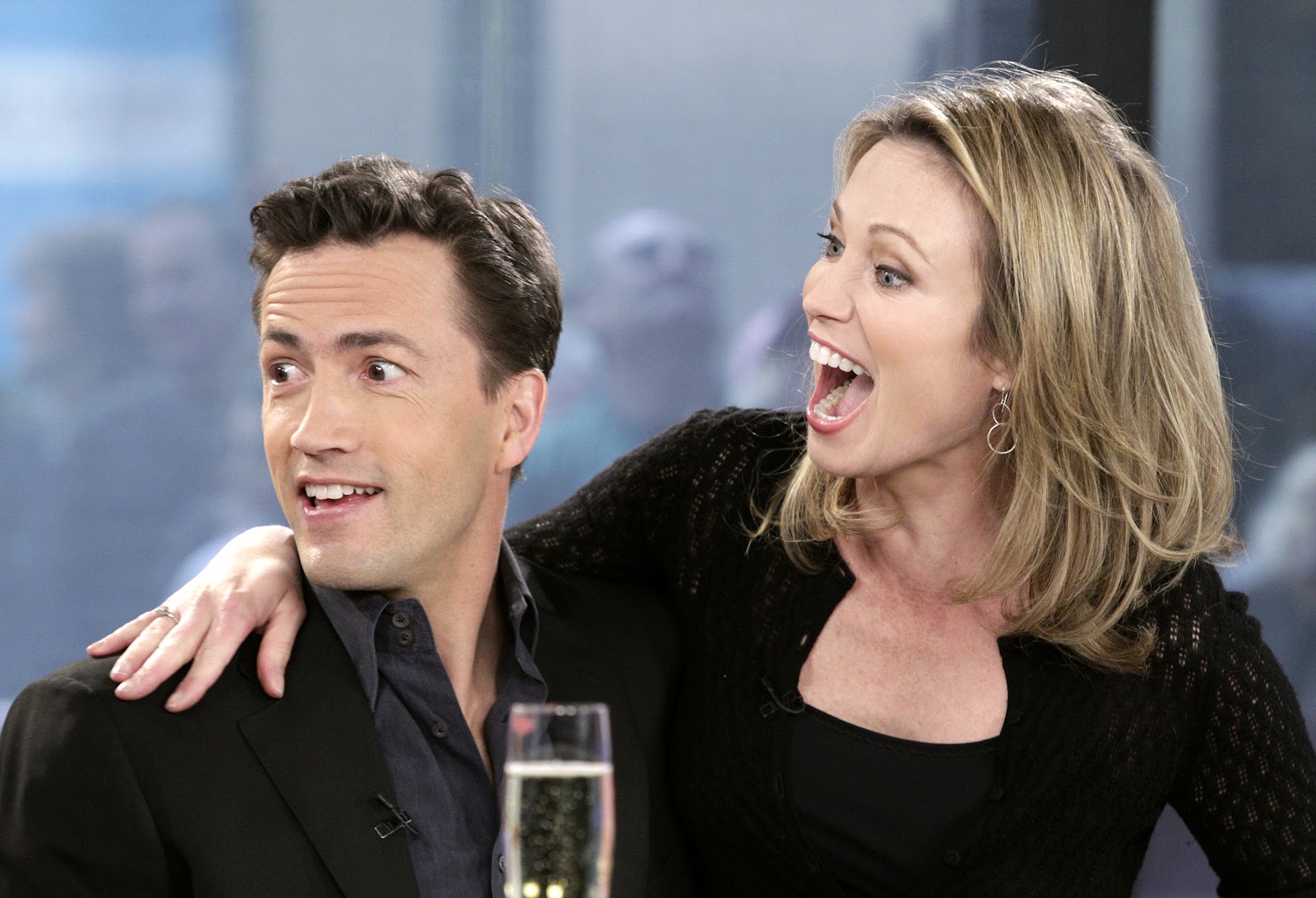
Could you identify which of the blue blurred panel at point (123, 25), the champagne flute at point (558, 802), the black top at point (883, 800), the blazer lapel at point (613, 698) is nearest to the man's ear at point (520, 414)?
the blazer lapel at point (613, 698)

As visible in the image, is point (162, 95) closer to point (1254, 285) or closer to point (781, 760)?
point (781, 760)

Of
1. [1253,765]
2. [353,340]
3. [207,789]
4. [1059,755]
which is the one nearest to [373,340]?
[353,340]

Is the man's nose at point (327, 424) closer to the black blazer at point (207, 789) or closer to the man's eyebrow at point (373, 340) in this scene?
the man's eyebrow at point (373, 340)

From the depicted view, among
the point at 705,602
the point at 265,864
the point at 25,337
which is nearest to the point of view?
the point at 265,864

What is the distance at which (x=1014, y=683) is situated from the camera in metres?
2.24

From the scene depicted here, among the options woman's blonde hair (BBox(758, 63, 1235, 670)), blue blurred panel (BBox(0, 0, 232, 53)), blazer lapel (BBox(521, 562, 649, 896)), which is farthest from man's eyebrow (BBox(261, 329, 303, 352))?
blue blurred panel (BBox(0, 0, 232, 53))

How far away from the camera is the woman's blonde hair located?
87.4 inches

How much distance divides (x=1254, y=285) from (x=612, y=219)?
168 centimetres

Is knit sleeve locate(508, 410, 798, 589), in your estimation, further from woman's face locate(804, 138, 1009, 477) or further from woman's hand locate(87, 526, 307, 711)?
woman's hand locate(87, 526, 307, 711)

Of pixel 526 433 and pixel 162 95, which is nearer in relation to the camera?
pixel 526 433

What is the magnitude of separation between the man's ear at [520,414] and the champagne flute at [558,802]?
42.8 inches

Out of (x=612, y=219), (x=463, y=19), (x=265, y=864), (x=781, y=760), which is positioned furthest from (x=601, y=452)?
(x=265, y=864)

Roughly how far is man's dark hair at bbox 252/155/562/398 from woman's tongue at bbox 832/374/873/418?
1.66 ft

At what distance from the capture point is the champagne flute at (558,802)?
1.24 meters
